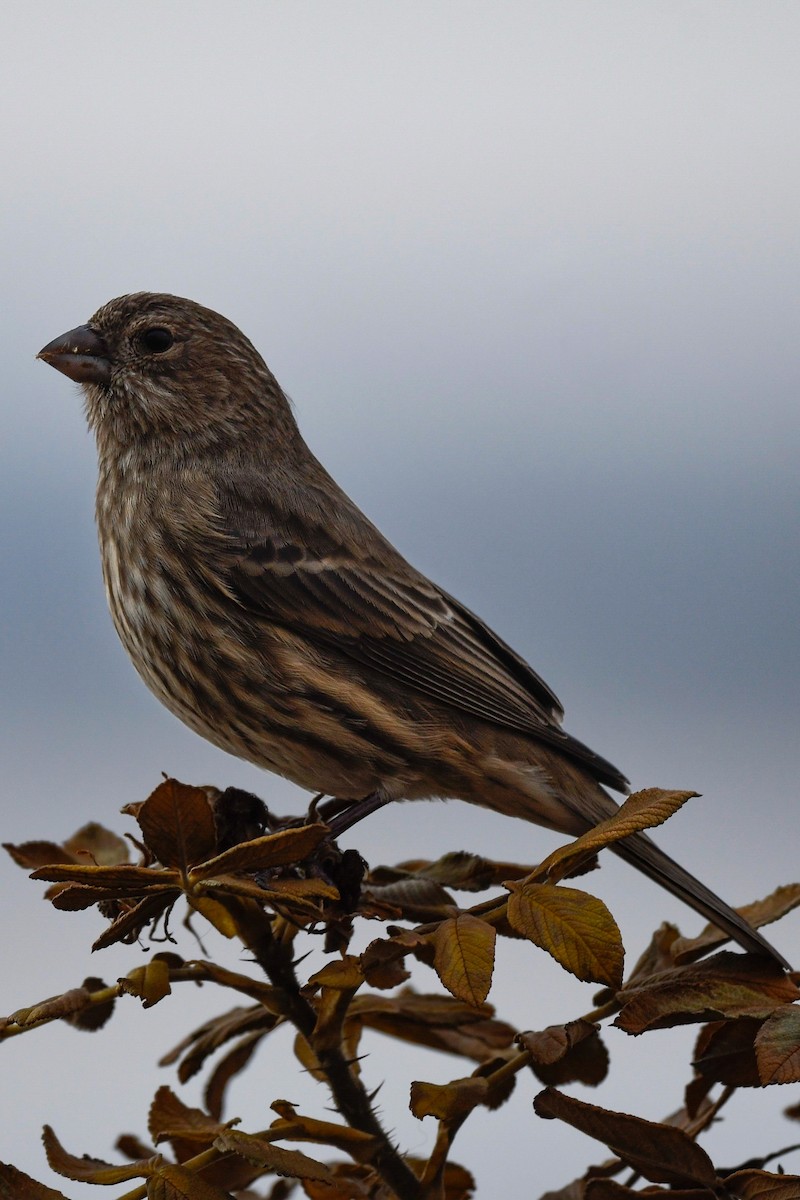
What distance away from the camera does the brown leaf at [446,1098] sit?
146cm

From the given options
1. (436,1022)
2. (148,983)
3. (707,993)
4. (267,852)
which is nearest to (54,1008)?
(148,983)

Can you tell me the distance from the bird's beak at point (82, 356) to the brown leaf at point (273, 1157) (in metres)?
2.53

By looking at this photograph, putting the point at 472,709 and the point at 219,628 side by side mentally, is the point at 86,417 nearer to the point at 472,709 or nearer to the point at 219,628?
the point at 219,628

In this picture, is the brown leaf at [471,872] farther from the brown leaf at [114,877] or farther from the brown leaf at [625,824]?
the brown leaf at [114,877]

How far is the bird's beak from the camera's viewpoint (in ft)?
11.6

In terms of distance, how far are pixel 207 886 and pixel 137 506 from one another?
2032 mm

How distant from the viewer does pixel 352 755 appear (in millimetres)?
2926

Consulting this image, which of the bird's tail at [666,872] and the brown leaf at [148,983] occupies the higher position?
the bird's tail at [666,872]

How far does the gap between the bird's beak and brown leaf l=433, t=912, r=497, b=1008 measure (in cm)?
242

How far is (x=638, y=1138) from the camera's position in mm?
1429

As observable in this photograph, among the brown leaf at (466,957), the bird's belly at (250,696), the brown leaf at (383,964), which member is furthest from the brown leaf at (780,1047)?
the bird's belly at (250,696)

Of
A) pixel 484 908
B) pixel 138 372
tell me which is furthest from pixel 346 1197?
pixel 138 372

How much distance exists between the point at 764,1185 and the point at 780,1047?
6.0 inches

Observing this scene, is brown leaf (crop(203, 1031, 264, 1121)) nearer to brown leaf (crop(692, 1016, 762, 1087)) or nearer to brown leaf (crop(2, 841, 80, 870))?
brown leaf (crop(2, 841, 80, 870))
